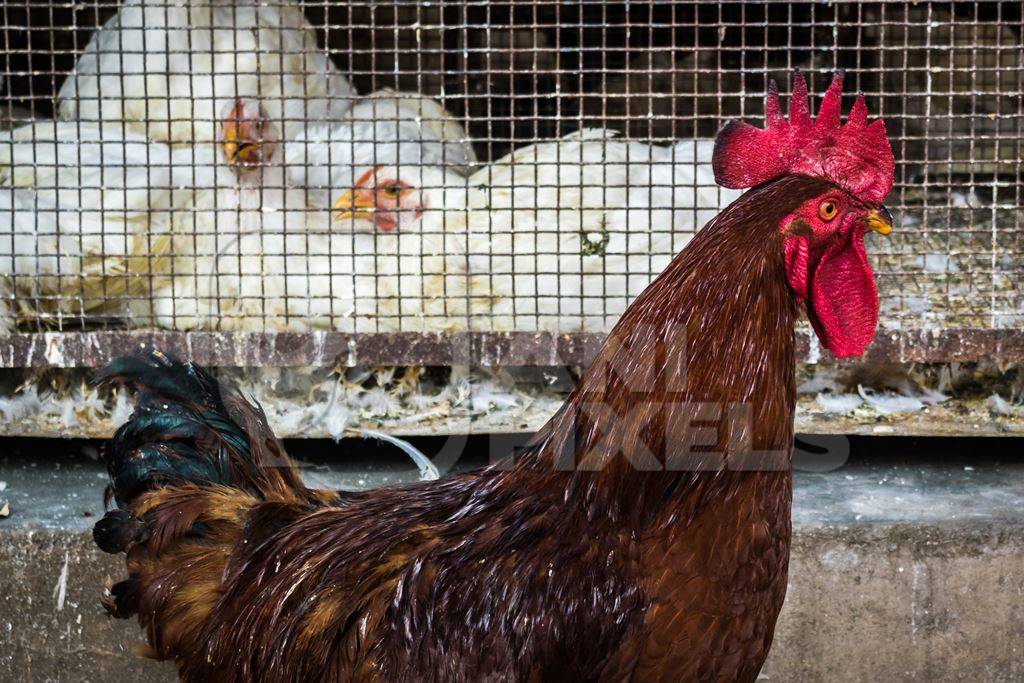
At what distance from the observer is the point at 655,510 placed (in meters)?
2.32

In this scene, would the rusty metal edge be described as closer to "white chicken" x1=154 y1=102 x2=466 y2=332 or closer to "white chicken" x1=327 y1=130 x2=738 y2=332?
"white chicken" x1=327 y1=130 x2=738 y2=332

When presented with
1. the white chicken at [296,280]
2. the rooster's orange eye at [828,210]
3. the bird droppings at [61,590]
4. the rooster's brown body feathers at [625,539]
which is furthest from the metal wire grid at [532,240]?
the rooster's brown body feathers at [625,539]

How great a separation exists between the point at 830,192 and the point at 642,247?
2.39 m

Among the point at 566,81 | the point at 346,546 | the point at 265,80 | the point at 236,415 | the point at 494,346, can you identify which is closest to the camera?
the point at 346,546

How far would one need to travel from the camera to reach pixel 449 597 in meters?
2.27

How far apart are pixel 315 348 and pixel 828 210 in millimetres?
2011

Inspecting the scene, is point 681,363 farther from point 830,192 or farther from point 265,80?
point 265,80

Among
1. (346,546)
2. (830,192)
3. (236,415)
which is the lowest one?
(346,546)

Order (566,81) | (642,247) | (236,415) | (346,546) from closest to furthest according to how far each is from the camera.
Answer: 1. (346,546)
2. (236,415)
3. (642,247)
4. (566,81)

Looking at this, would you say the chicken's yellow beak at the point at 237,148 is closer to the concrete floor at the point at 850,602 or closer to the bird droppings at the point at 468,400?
the bird droppings at the point at 468,400

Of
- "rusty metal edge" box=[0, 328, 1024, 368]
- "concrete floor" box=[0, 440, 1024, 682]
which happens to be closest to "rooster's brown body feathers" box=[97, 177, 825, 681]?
"concrete floor" box=[0, 440, 1024, 682]

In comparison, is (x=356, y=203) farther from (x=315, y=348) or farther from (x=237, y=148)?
(x=315, y=348)

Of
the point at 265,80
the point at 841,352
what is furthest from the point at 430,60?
the point at 841,352

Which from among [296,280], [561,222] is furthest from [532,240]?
[296,280]
